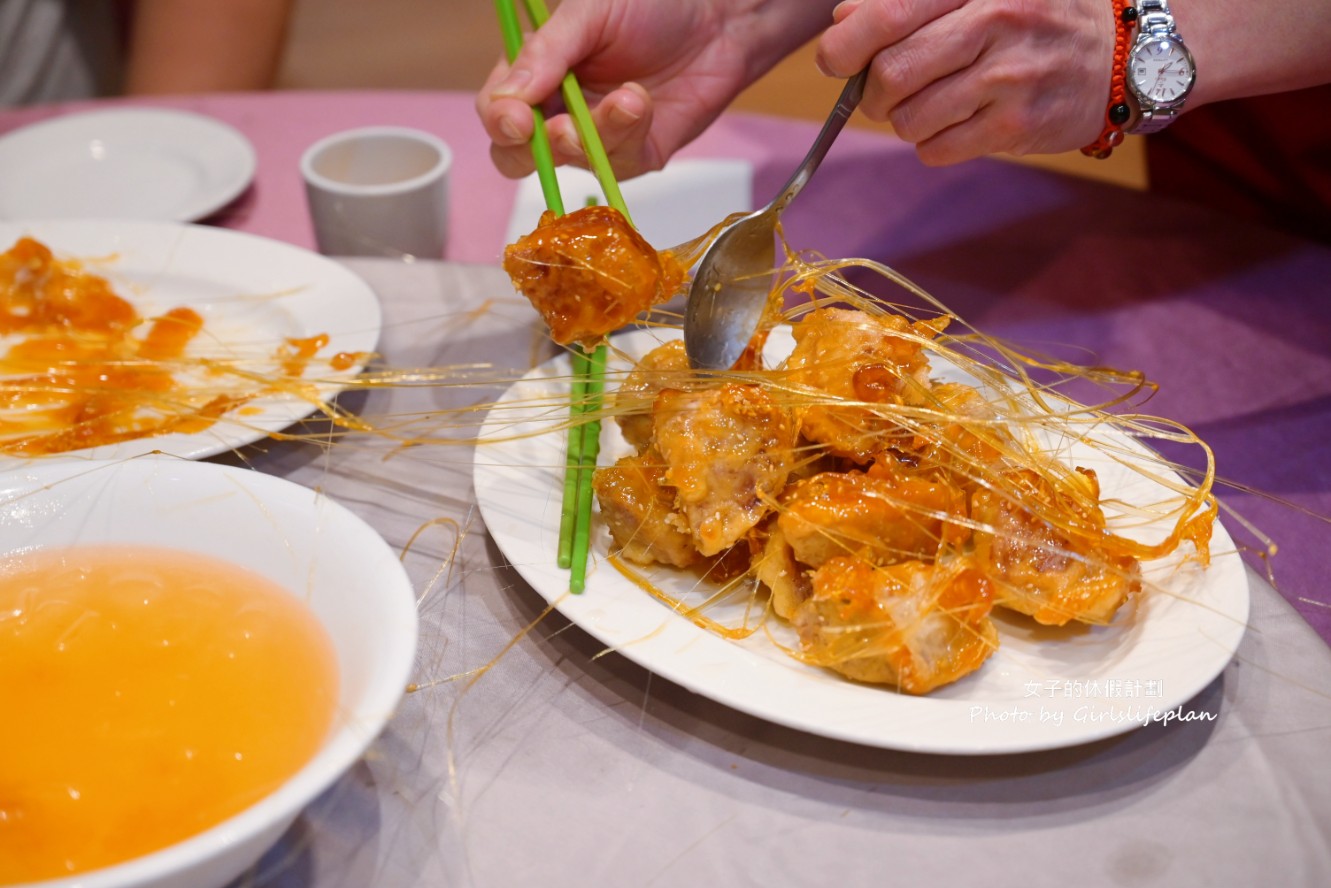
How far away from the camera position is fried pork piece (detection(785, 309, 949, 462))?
1.14 metres

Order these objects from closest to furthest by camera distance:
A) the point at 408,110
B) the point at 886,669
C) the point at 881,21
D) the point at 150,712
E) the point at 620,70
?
the point at 150,712 < the point at 886,669 < the point at 881,21 < the point at 620,70 < the point at 408,110

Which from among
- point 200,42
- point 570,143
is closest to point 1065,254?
point 570,143

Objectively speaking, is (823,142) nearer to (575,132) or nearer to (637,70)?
(575,132)

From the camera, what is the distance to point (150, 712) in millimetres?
842

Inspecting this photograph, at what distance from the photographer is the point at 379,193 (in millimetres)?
1718

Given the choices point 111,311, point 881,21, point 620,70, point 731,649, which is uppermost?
point 881,21

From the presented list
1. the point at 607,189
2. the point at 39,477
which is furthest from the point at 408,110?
the point at 39,477

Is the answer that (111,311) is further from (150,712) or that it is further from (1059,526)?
(1059,526)

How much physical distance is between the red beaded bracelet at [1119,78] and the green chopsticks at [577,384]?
712mm

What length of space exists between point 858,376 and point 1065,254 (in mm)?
950

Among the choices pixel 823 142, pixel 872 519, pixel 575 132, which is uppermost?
pixel 823 142

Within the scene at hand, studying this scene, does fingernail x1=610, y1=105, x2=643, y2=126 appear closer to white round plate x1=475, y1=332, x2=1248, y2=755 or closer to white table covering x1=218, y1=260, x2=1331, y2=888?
white round plate x1=475, y1=332, x2=1248, y2=755

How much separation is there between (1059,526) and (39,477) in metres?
1.03

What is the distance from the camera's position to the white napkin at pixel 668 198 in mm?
1820
